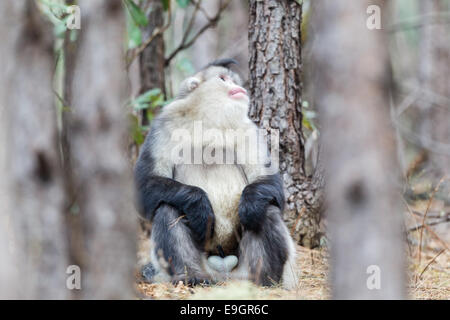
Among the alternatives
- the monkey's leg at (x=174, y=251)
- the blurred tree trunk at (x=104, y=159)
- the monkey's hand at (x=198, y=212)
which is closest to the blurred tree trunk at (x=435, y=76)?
the monkey's hand at (x=198, y=212)

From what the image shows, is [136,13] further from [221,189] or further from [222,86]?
[221,189]

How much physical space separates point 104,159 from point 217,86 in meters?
3.20

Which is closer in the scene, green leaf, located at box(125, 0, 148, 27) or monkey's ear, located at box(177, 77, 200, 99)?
monkey's ear, located at box(177, 77, 200, 99)

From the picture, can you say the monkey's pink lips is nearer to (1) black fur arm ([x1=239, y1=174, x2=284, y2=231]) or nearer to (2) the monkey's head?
(2) the monkey's head

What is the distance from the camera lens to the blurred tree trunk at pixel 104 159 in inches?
110

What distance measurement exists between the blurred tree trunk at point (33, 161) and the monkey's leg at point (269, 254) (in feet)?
7.65

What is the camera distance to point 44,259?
10.3ft

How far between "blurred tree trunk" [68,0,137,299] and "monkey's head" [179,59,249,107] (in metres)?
2.90

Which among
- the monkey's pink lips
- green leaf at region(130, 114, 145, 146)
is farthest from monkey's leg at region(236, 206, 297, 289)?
green leaf at region(130, 114, 145, 146)

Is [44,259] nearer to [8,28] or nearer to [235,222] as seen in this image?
[8,28]

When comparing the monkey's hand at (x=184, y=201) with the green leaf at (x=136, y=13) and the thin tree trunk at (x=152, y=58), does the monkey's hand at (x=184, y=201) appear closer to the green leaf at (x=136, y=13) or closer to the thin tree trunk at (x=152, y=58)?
the green leaf at (x=136, y=13)

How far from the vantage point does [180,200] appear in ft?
17.4

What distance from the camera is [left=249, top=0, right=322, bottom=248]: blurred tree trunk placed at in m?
6.60

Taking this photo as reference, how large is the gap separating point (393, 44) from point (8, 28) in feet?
54.6
